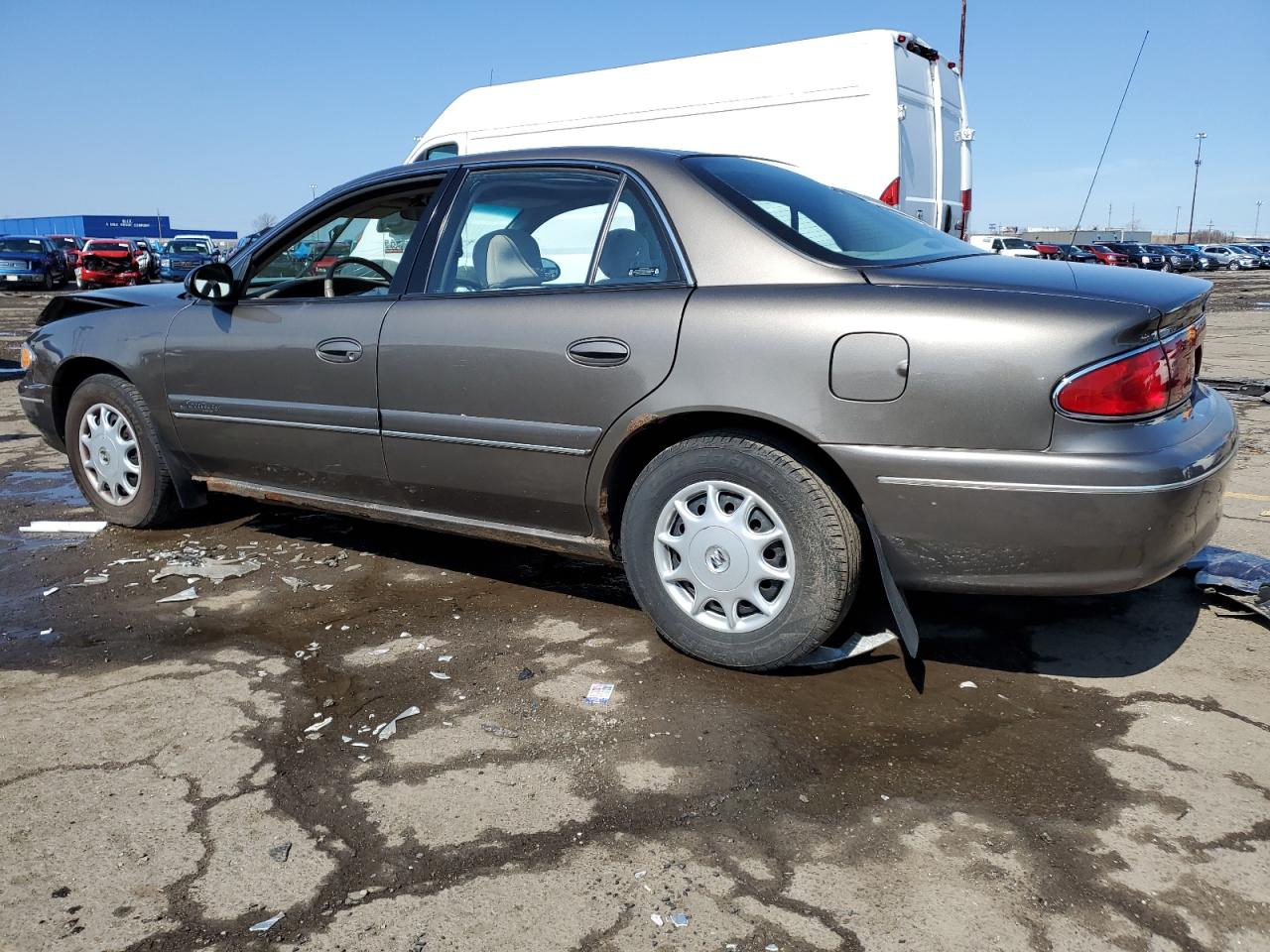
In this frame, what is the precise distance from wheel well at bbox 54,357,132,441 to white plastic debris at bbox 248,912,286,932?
330 cm

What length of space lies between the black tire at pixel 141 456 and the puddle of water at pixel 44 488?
1.93ft

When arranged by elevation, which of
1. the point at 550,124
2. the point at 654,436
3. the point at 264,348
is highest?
the point at 550,124

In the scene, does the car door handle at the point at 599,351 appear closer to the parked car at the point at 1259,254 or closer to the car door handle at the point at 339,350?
the car door handle at the point at 339,350

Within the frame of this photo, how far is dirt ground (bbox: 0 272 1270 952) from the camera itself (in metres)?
2.02

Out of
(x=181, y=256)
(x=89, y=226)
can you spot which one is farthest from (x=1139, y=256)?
(x=89, y=226)

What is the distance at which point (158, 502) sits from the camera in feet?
15.3

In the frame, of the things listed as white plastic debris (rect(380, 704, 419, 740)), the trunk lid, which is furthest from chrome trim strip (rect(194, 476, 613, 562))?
the trunk lid

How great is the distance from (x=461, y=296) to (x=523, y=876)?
80.8 inches

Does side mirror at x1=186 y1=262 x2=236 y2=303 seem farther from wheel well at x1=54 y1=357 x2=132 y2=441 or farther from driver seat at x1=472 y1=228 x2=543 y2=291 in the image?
driver seat at x1=472 y1=228 x2=543 y2=291

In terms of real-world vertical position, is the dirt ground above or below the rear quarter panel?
below

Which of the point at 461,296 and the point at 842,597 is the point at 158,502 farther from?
the point at 842,597

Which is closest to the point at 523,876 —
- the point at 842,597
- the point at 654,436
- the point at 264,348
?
the point at 842,597

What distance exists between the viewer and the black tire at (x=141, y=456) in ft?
15.0

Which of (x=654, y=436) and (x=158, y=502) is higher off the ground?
(x=654, y=436)
